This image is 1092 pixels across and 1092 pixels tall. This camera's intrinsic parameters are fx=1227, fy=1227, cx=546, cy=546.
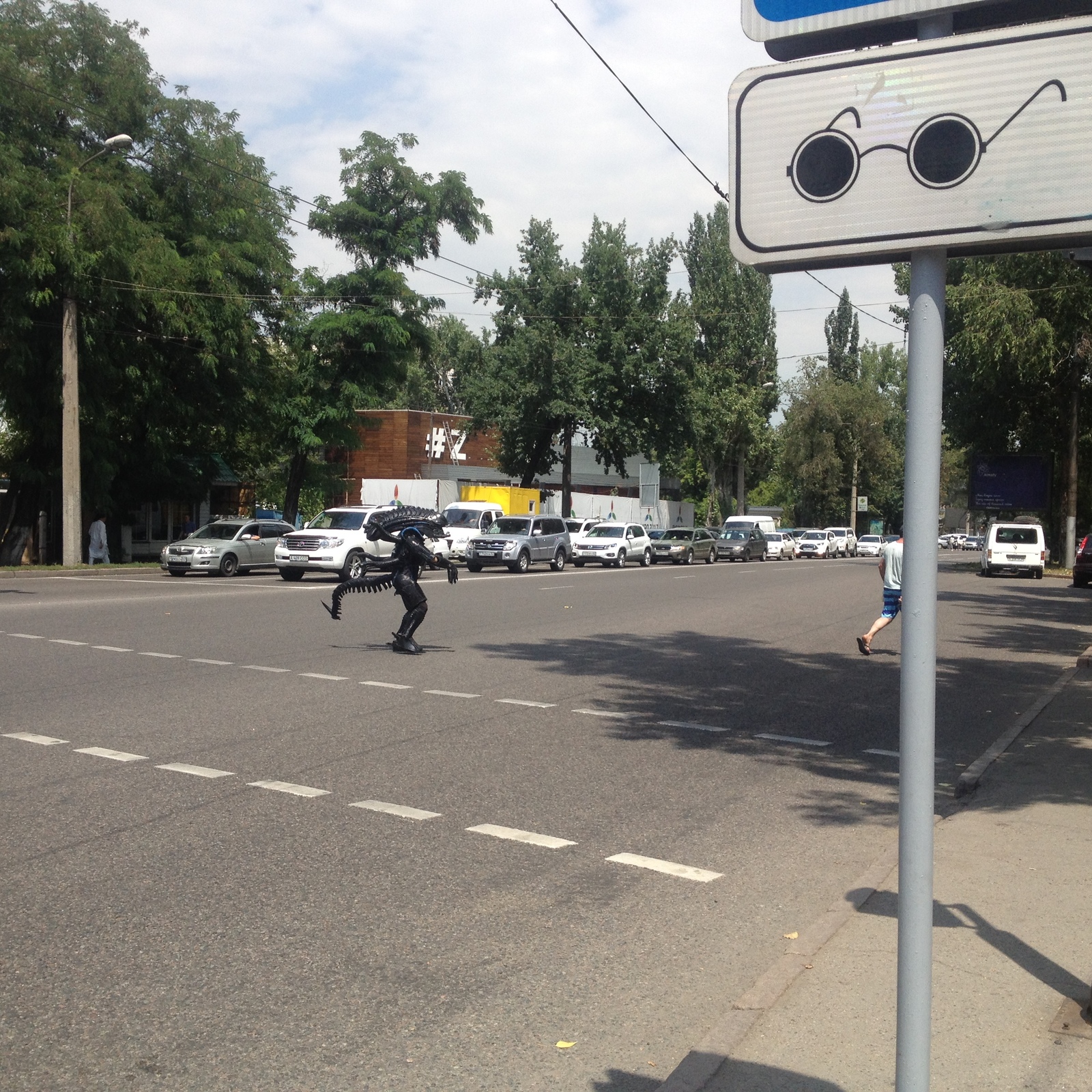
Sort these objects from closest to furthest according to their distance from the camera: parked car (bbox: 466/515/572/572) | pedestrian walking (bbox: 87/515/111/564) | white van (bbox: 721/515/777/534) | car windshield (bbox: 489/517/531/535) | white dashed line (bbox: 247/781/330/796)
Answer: white dashed line (bbox: 247/781/330/796)
pedestrian walking (bbox: 87/515/111/564)
parked car (bbox: 466/515/572/572)
car windshield (bbox: 489/517/531/535)
white van (bbox: 721/515/777/534)

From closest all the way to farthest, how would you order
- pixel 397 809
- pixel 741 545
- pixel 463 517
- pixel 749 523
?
1. pixel 397 809
2. pixel 463 517
3. pixel 741 545
4. pixel 749 523

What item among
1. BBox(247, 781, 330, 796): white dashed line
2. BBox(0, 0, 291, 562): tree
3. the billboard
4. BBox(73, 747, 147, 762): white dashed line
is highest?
BBox(0, 0, 291, 562): tree

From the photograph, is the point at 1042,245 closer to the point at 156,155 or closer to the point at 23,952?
the point at 23,952

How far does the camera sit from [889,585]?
1567 cm

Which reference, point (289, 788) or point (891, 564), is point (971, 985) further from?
point (891, 564)

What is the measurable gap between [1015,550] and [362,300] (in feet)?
77.2

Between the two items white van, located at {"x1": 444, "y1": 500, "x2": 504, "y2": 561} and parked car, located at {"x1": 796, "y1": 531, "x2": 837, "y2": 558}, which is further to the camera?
parked car, located at {"x1": 796, "y1": 531, "x2": 837, "y2": 558}

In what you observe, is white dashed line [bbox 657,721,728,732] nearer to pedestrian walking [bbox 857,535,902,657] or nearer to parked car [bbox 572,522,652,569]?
pedestrian walking [bbox 857,535,902,657]

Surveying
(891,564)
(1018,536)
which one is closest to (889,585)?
(891,564)

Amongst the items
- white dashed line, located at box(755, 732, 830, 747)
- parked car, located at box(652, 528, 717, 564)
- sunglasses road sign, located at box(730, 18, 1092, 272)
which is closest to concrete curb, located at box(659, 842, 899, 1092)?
sunglasses road sign, located at box(730, 18, 1092, 272)

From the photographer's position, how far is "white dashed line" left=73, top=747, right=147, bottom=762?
26.8 feet

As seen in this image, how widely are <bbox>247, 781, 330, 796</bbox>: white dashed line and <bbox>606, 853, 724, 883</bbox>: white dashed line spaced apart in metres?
2.05

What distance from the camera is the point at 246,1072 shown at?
12.4 feet

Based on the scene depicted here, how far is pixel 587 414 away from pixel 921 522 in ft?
172
